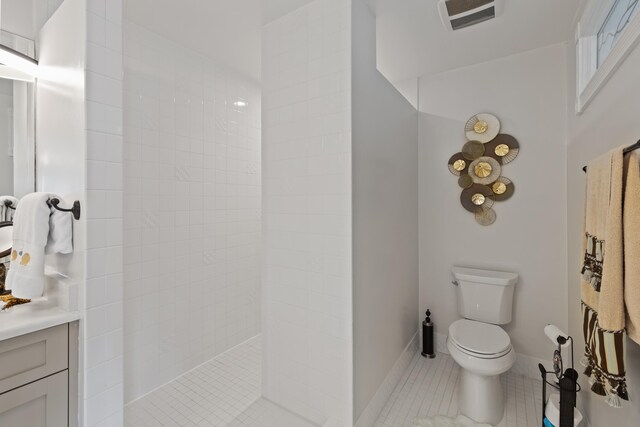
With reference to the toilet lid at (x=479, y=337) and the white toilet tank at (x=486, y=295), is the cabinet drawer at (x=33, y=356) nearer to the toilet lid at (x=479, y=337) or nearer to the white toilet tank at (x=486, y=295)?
the toilet lid at (x=479, y=337)

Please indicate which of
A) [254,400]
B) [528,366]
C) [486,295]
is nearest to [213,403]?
[254,400]

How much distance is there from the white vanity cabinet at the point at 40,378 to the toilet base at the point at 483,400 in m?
2.06

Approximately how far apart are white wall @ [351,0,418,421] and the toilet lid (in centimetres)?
44

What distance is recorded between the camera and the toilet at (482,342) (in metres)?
1.83

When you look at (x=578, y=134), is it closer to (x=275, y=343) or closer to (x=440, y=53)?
(x=440, y=53)

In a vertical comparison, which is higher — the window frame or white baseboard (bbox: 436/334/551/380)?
the window frame

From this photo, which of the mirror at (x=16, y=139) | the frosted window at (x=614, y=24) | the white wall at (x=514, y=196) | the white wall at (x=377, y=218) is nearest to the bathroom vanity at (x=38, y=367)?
the mirror at (x=16, y=139)

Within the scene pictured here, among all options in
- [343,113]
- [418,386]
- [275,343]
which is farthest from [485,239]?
[275,343]

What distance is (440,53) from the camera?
241 cm

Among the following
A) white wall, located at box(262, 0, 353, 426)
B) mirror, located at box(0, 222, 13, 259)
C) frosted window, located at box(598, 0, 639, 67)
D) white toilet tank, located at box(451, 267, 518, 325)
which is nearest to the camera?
frosted window, located at box(598, 0, 639, 67)

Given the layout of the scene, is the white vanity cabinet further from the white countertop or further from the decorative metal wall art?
the decorative metal wall art

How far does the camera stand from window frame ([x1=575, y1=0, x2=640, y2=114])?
1.26 m

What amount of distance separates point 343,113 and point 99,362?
5.12ft

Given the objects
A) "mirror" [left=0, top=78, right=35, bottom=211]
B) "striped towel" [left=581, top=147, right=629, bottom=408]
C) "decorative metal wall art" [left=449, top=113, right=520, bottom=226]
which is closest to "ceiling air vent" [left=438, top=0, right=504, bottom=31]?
"decorative metal wall art" [left=449, top=113, right=520, bottom=226]
